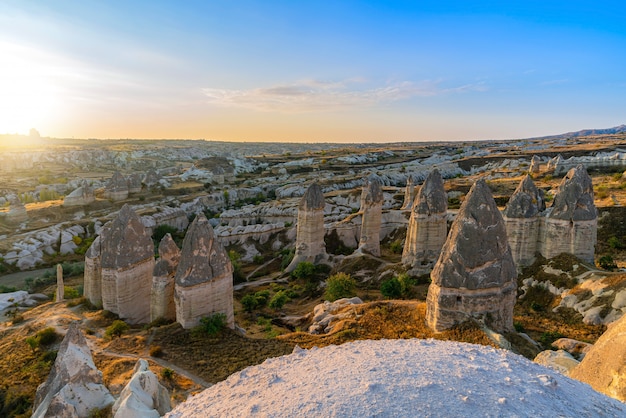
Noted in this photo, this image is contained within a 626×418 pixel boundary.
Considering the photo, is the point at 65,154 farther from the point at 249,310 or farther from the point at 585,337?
the point at 585,337

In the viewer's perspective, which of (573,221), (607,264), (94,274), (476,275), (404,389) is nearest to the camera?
(404,389)

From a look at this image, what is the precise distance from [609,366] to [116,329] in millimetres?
18220

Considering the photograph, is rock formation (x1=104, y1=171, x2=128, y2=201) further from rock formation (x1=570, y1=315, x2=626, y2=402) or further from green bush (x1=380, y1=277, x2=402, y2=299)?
rock formation (x1=570, y1=315, x2=626, y2=402)

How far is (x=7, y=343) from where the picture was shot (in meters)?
18.1

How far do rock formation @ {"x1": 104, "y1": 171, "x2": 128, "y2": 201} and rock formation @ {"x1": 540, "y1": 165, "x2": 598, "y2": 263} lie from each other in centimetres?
5607

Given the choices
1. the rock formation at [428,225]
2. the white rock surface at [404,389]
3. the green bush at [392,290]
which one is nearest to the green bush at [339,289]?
the green bush at [392,290]

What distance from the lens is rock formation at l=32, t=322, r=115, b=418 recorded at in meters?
10.4

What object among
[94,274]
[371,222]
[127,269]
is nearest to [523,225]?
[371,222]

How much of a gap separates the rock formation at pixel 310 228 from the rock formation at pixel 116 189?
37.8 metres

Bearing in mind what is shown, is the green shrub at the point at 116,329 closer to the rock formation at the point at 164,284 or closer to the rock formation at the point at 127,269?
the rock formation at the point at 164,284

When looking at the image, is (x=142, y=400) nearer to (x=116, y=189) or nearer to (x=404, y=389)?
(x=404, y=389)

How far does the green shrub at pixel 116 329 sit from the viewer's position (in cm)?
1747

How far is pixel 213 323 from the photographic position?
56.1 feet

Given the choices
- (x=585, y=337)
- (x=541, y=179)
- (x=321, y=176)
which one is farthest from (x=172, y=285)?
(x=321, y=176)
